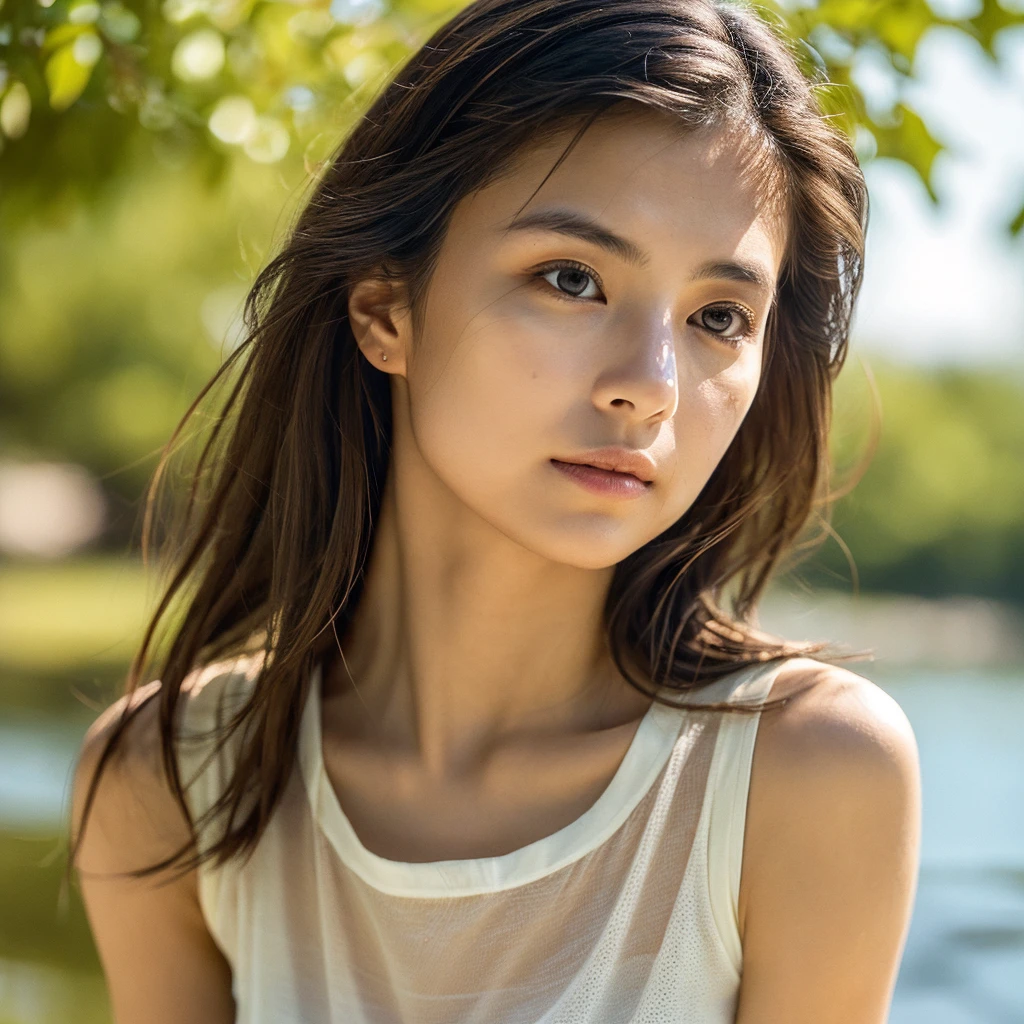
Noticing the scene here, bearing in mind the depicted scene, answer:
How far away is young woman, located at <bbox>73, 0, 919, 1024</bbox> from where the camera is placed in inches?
63.7

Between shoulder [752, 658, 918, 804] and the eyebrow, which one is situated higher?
the eyebrow

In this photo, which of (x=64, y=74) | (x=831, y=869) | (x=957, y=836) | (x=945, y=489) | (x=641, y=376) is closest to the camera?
(x=641, y=376)

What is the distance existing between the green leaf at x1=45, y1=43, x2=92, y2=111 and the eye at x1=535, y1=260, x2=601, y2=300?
3.77 feet

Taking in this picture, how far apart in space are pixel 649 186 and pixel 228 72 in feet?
4.40

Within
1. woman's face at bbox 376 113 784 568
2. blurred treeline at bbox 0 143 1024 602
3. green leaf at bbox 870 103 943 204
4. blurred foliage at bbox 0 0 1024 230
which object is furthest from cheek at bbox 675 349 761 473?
blurred treeline at bbox 0 143 1024 602

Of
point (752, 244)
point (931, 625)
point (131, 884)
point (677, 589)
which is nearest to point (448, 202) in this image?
point (752, 244)

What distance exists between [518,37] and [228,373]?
660mm

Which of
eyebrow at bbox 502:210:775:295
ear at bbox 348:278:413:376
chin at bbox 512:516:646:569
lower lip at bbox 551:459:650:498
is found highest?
eyebrow at bbox 502:210:775:295

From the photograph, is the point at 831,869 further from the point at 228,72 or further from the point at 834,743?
the point at 228,72

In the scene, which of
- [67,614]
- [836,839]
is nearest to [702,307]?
[836,839]

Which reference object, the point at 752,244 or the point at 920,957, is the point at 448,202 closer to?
the point at 752,244

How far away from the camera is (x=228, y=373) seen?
1987 millimetres

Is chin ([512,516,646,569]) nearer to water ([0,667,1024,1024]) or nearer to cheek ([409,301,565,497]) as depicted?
cheek ([409,301,565,497])

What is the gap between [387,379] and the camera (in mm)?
1981
